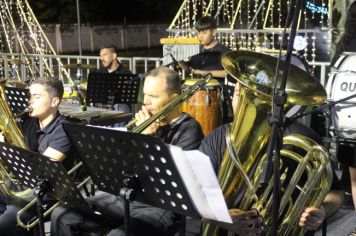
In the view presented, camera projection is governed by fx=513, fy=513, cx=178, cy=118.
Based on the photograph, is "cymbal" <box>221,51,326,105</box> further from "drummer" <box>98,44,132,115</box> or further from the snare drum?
"drummer" <box>98,44,132,115</box>

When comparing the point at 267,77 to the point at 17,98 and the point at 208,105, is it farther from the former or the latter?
the point at 208,105

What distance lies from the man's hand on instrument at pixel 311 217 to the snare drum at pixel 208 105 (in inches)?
145

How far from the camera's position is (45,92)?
3.60 metres

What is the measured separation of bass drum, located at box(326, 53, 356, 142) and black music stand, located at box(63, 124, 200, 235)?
125 centimetres

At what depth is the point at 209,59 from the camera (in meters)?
6.29

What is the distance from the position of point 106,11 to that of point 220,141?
31.4 metres

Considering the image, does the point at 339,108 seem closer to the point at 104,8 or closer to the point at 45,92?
the point at 45,92

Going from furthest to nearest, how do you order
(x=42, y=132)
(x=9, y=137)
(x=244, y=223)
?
1. (x=42, y=132)
2. (x=9, y=137)
3. (x=244, y=223)

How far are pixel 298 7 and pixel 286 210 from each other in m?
1.07

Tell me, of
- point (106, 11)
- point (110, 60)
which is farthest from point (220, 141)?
point (106, 11)

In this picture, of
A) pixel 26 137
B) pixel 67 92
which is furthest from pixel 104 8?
pixel 26 137

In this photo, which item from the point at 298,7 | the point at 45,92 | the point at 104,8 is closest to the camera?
the point at 298,7

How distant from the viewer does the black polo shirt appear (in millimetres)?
3418

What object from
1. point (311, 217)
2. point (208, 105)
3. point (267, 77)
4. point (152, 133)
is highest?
point (267, 77)
